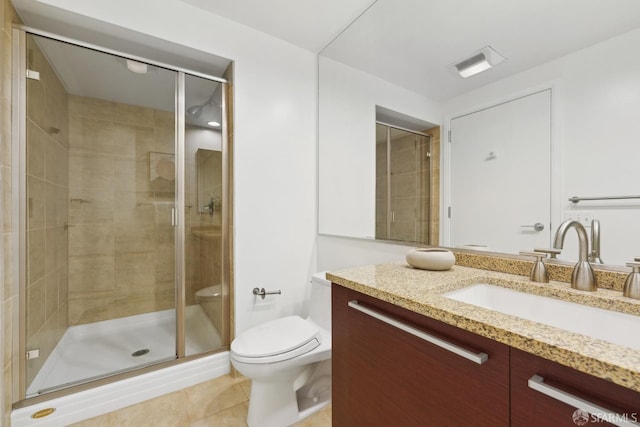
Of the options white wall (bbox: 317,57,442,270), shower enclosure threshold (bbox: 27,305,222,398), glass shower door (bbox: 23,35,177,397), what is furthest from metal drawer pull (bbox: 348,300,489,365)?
glass shower door (bbox: 23,35,177,397)

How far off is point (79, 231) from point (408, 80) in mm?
2640

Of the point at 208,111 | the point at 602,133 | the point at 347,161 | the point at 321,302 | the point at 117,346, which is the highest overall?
the point at 208,111

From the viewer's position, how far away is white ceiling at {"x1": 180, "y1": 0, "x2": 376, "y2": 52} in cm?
165

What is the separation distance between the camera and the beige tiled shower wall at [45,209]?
147 cm

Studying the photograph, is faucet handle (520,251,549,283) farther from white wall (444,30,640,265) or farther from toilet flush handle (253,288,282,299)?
toilet flush handle (253,288,282,299)

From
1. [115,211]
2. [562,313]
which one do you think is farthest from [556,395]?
[115,211]

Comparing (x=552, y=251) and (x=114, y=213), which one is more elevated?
(x=114, y=213)

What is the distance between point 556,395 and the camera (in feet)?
1.56

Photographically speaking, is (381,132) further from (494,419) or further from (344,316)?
(494,419)

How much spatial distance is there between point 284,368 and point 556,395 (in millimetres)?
1099

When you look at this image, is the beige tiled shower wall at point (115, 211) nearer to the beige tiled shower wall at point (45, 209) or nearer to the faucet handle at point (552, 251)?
the beige tiled shower wall at point (45, 209)

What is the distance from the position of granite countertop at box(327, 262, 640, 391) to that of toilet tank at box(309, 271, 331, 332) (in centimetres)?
55

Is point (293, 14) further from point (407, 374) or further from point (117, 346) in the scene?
point (117, 346)

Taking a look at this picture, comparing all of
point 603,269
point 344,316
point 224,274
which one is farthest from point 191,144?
point 603,269
